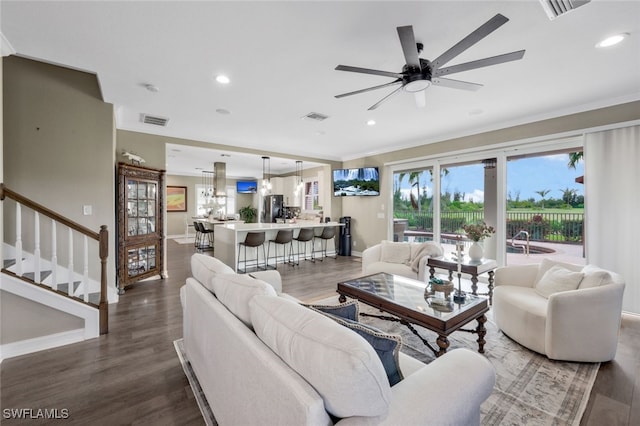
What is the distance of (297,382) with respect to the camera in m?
0.89

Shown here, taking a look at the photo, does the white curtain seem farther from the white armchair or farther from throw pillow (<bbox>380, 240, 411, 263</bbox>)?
throw pillow (<bbox>380, 240, 411, 263</bbox>)

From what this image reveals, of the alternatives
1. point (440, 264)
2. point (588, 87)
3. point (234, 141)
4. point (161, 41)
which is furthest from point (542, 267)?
point (234, 141)

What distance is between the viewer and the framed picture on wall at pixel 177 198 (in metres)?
10.3

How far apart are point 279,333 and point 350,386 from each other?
36cm

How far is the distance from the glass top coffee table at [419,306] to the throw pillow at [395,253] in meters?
0.99

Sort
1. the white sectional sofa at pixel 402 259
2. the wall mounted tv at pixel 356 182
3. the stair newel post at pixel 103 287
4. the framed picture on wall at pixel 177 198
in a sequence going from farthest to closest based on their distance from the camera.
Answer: the framed picture on wall at pixel 177 198
the wall mounted tv at pixel 356 182
the white sectional sofa at pixel 402 259
the stair newel post at pixel 103 287

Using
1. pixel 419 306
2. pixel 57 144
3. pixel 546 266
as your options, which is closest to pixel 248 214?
pixel 57 144

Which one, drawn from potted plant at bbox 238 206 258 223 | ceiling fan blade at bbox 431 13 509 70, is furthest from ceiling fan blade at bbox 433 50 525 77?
potted plant at bbox 238 206 258 223

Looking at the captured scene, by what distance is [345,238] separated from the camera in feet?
22.9

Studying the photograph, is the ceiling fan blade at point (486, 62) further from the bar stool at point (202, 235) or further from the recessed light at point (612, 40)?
the bar stool at point (202, 235)

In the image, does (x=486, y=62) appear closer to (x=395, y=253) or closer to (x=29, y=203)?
(x=395, y=253)

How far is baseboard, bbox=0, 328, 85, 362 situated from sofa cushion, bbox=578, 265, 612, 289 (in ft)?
15.5

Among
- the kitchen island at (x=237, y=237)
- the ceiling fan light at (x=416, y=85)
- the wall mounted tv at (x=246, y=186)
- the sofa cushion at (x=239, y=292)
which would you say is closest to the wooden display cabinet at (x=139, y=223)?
the kitchen island at (x=237, y=237)

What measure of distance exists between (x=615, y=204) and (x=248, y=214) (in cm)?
1048
